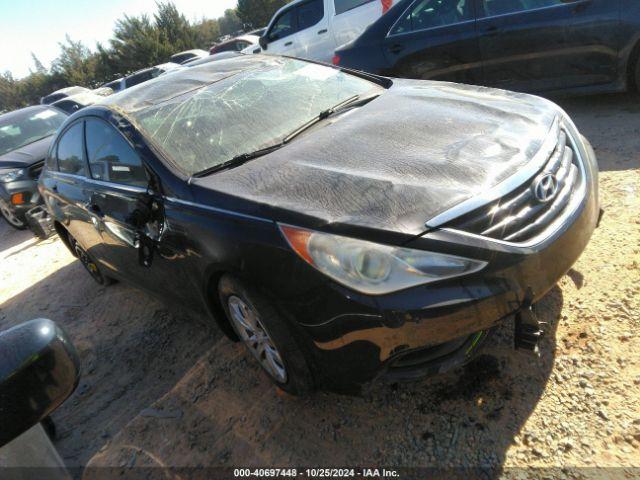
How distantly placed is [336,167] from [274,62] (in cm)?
176

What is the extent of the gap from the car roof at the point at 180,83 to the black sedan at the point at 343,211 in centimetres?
3

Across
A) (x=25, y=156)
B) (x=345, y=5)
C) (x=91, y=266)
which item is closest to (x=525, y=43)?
(x=345, y=5)

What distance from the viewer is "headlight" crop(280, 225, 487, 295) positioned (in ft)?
5.48

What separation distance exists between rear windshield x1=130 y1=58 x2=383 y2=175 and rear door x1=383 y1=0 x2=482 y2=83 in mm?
2278

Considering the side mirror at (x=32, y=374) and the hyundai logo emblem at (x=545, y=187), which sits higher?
the side mirror at (x=32, y=374)

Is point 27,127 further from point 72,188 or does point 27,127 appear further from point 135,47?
point 135,47

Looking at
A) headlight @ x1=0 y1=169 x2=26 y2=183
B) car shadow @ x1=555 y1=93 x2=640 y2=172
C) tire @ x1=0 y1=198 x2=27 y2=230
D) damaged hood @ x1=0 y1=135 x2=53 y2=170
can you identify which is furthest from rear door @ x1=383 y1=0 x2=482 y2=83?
tire @ x1=0 y1=198 x2=27 y2=230

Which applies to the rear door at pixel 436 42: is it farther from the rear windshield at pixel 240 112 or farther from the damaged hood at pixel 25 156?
the damaged hood at pixel 25 156

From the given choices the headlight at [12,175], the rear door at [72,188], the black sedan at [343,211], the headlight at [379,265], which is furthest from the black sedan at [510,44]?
the headlight at [12,175]

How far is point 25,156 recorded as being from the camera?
6816 millimetres

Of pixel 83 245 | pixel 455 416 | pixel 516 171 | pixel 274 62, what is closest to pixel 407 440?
pixel 455 416

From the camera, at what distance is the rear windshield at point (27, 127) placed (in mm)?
7445

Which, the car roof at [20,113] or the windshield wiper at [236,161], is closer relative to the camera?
the windshield wiper at [236,161]

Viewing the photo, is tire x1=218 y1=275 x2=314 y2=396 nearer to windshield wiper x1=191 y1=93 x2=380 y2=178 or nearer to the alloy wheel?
the alloy wheel
